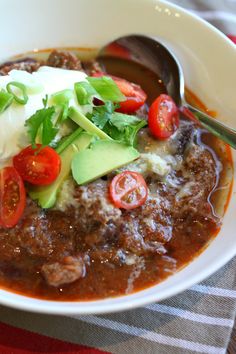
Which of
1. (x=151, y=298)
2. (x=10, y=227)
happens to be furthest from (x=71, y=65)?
(x=151, y=298)

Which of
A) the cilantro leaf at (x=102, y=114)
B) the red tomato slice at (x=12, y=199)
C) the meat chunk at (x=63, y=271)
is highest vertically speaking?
the cilantro leaf at (x=102, y=114)

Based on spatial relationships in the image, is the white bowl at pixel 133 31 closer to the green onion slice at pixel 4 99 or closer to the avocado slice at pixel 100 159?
the avocado slice at pixel 100 159

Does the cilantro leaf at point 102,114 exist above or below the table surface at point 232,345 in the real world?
above

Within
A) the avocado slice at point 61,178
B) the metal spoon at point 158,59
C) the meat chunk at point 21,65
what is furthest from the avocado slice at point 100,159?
the meat chunk at point 21,65

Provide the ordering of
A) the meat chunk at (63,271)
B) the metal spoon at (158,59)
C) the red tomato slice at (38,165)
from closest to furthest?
the meat chunk at (63,271) → the red tomato slice at (38,165) → the metal spoon at (158,59)

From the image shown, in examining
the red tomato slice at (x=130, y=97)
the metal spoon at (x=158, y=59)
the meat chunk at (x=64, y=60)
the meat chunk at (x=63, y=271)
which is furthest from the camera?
the meat chunk at (x=64, y=60)

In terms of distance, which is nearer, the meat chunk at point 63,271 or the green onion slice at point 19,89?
the meat chunk at point 63,271

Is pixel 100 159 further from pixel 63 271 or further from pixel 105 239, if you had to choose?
pixel 63 271
